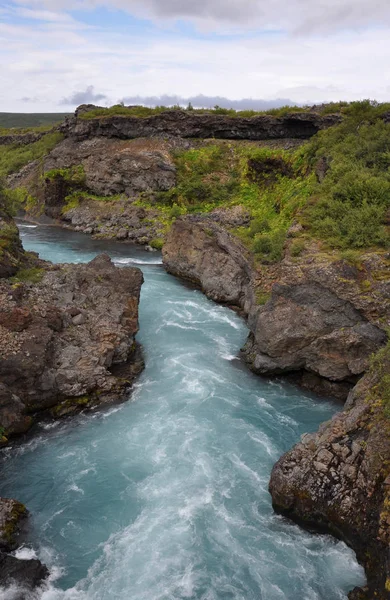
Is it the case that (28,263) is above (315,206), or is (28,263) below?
below

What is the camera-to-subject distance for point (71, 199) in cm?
5512

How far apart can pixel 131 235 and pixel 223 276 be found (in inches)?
761

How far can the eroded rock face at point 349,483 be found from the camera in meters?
12.0

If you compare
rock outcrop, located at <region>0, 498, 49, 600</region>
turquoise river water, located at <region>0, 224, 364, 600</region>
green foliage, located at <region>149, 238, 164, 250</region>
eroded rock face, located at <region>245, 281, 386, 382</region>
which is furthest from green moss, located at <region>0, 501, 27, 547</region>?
green foliage, located at <region>149, 238, 164, 250</region>

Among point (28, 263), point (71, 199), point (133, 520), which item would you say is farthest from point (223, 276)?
point (71, 199)

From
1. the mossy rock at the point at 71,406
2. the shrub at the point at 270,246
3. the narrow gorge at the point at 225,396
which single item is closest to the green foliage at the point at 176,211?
the narrow gorge at the point at 225,396

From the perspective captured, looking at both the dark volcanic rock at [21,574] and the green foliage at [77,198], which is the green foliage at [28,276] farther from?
the green foliage at [77,198]

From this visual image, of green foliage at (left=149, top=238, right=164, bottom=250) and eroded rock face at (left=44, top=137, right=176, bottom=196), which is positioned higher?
eroded rock face at (left=44, top=137, right=176, bottom=196)

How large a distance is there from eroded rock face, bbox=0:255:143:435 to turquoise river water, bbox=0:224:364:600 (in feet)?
3.35

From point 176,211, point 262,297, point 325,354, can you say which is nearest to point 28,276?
point 262,297

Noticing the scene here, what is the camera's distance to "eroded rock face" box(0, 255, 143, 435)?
59.2 feet

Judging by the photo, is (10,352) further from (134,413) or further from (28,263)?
(28,263)

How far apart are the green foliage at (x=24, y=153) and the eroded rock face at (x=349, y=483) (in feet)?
197

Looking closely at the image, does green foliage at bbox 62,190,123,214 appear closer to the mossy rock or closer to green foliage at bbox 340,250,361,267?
green foliage at bbox 340,250,361,267
